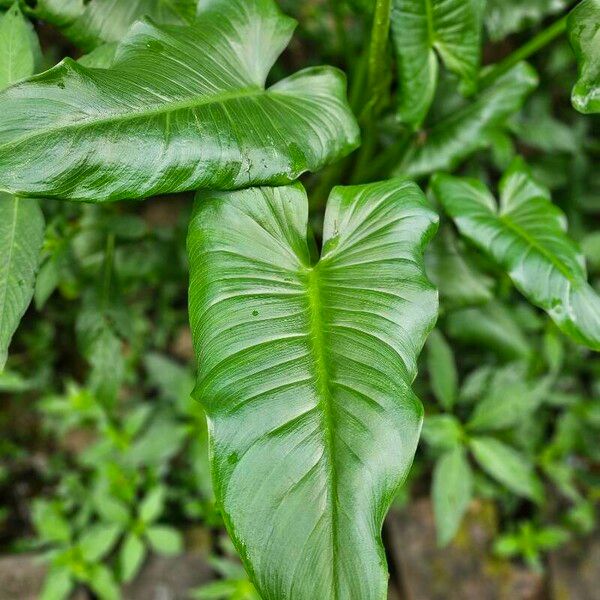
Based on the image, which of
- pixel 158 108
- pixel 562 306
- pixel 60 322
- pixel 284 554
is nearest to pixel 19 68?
pixel 158 108

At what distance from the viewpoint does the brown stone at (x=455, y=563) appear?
59.9 inches

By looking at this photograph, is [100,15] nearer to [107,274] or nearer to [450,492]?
[107,274]

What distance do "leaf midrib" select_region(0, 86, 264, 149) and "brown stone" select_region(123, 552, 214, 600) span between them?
3.84 feet

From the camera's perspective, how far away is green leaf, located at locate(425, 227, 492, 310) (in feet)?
3.91

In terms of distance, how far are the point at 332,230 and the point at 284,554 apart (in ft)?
1.43

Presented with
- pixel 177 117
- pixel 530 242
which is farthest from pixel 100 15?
pixel 530 242

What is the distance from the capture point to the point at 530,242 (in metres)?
0.98

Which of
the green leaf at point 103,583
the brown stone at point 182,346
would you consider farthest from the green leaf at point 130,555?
the brown stone at point 182,346

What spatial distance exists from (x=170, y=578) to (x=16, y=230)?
40.6 inches

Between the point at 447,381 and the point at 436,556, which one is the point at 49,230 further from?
the point at 436,556

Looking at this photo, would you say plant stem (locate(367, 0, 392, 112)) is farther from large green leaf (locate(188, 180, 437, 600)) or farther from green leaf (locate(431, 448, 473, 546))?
green leaf (locate(431, 448, 473, 546))

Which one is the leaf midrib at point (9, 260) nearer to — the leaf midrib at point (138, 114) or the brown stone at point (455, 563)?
the leaf midrib at point (138, 114)

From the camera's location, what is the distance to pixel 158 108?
744 millimetres

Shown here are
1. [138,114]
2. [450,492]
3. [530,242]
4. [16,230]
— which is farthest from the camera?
[450,492]
